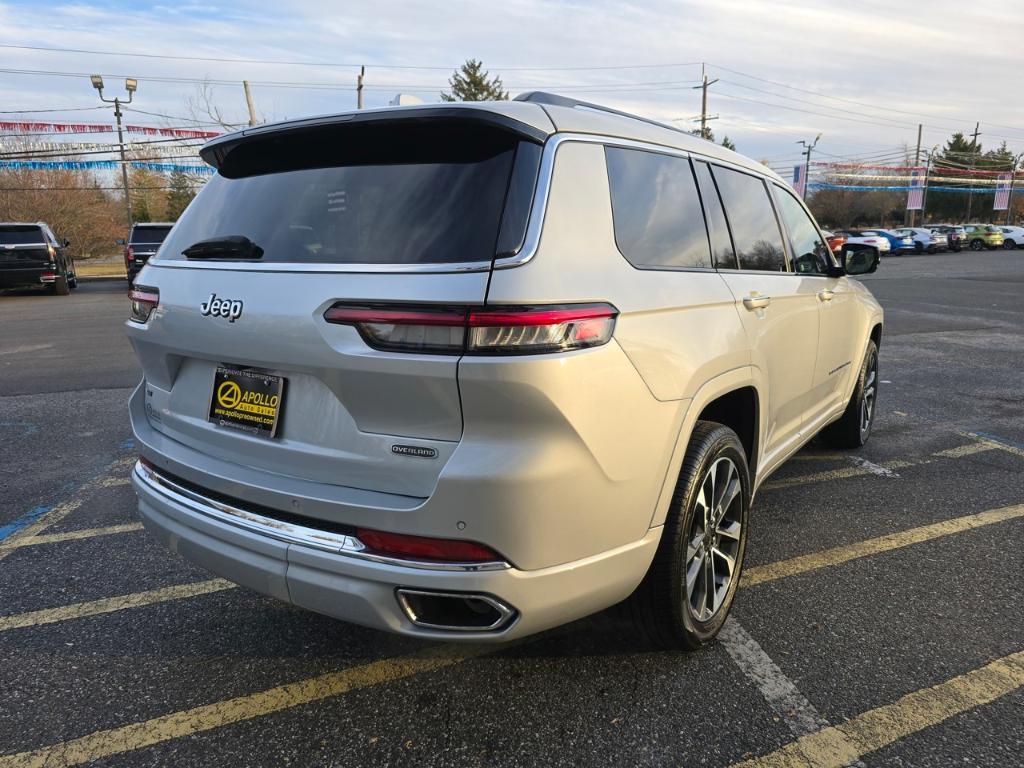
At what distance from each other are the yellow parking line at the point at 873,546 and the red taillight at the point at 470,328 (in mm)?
1850

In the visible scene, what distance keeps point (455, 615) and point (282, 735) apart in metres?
0.72

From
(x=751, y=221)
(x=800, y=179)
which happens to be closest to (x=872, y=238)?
(x=800, y=179)

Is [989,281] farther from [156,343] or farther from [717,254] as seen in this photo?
[156,343]

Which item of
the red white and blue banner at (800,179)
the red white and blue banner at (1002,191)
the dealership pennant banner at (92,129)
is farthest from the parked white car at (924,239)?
the dealership pennant banner at (92,129)

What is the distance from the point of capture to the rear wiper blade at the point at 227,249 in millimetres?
2338

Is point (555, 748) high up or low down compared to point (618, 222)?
down

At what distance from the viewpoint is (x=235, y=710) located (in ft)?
7.69

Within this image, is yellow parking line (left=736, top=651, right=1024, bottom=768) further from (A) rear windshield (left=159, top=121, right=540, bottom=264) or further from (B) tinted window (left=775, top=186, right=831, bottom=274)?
(B) tinted window (left=775, top=186, right=831, bottom=274)

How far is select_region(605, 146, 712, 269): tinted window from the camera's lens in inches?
91.4

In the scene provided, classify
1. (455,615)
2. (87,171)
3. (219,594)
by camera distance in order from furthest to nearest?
(87,171) → (219,594) → (455,615)

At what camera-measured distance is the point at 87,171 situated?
39656 millimetres

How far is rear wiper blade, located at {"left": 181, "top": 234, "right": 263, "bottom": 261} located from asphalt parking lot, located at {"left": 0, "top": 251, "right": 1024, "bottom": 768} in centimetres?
144

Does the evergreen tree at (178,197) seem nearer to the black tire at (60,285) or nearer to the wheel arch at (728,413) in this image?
the black tire at (60,285)

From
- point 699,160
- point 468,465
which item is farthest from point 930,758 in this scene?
point 699,160
